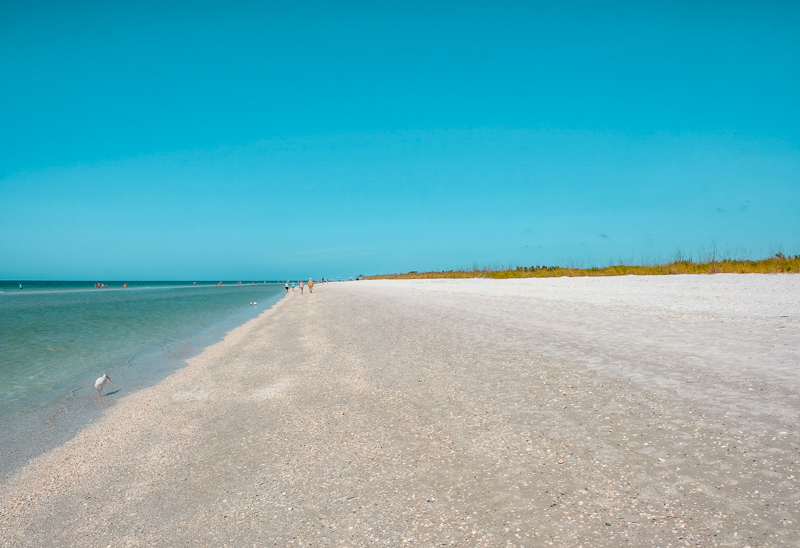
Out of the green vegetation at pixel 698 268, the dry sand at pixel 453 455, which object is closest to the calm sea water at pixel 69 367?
the dry sand at pixel 453 455

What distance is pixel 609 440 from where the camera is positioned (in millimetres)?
3572

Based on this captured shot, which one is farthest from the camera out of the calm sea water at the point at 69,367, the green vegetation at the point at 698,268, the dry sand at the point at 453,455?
the green vegetation at the point at 698,268

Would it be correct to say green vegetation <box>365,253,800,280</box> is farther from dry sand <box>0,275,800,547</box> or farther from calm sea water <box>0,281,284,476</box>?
calm sea water <box>0,281,284,476</box>

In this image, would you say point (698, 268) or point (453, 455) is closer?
point (453, 455)

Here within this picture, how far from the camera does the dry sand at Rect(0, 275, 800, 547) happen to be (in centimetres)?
258

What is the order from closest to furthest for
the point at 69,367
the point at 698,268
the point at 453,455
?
the point at 453,455 → the point at 69,367 → the point at 698,268

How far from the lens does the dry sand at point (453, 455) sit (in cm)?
258

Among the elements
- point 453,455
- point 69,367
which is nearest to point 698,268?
point 453,455

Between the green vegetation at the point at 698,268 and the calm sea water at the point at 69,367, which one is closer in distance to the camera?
the calm sea water at the point at 69,367

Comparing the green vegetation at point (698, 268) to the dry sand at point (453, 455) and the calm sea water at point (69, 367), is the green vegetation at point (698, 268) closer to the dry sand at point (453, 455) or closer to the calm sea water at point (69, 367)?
the dry sand at point (453, 455)

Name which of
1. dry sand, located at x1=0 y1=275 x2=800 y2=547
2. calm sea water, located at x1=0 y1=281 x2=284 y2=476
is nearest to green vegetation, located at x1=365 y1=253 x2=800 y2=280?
dry sand, located at x1=0 y1=275 x2=800 y2=547

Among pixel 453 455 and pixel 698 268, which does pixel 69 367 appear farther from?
pixel 698 268

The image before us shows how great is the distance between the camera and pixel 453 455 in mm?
3523

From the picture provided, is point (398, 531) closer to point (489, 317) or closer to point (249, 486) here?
point (249, 486)
